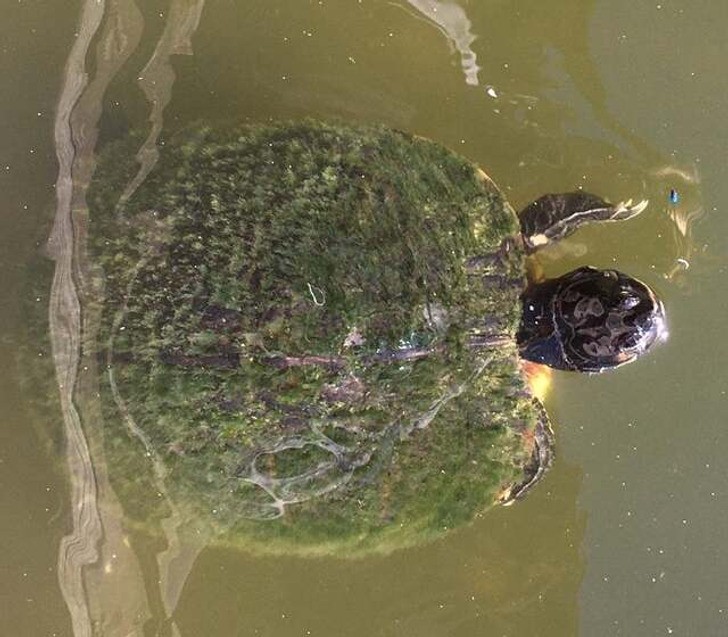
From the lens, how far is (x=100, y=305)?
2127mm

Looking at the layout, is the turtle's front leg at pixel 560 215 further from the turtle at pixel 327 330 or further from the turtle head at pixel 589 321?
the turtle head at pixel 589 321

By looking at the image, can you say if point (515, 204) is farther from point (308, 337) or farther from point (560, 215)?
point (308, 337)

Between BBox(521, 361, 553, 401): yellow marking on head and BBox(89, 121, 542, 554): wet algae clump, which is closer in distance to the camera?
BBox(89, 121, 542, 554): wet algae clump

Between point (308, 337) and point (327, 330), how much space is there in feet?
0.15

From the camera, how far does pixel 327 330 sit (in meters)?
1.86

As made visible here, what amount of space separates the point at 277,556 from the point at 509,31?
5.48 ft

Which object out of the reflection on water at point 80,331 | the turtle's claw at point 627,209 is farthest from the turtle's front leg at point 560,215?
the reflection on water at point 80,331

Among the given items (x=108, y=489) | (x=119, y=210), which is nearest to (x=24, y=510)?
(x=108, y=489)

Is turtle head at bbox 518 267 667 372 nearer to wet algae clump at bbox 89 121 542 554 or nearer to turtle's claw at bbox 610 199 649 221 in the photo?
wet algae clump at bbox 89 121 542 554

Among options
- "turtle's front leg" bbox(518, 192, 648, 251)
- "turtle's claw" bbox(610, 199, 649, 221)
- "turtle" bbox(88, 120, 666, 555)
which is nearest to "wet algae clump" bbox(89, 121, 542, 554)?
"turtle" bbox(88, 120, 666, 555)

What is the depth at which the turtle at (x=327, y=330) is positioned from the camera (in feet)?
6.17

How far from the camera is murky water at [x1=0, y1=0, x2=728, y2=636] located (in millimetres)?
2350

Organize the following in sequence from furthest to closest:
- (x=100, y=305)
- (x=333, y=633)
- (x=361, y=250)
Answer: (x=333, y=633)
(x=100, y=305)
(x=361, y=250)

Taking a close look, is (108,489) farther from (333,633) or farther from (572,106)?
(572,106)
